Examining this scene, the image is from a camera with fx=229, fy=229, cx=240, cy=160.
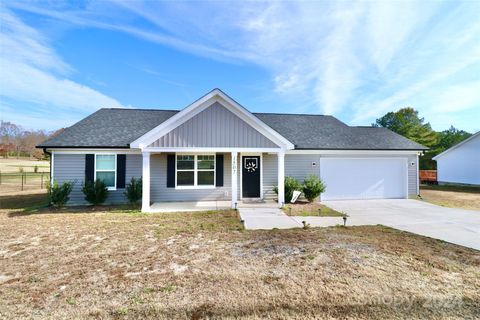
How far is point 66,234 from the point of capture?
6504 millimetres

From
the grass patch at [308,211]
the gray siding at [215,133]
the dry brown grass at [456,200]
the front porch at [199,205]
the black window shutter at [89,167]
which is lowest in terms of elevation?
the dry brown grass at [456,200]

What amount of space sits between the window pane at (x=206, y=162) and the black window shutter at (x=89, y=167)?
4.86 m

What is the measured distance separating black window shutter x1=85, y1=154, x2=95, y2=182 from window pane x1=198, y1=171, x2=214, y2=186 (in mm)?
4935

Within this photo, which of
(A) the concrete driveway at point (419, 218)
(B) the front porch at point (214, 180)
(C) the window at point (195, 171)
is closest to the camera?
(A) the concrete driveway at point (419, 218)

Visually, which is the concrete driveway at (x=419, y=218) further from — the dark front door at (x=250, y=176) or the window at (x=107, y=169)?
the window at (x=107, y=169)

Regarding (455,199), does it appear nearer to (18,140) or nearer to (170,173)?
(170,173)

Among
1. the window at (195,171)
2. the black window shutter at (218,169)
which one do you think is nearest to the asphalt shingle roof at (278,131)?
the window at (195,171)

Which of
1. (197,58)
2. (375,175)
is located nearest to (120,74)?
(197,58)

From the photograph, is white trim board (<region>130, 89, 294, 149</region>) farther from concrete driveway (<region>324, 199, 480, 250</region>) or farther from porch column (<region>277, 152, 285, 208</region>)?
concrete driveway (<region>324, 199, 480, 250</region>)

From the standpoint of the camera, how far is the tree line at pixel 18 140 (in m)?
55.3

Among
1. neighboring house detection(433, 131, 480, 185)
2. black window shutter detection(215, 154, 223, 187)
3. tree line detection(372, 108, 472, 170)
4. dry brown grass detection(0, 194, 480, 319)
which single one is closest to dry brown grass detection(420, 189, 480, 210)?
dry brown grass detection(0, 194, 480, 319)

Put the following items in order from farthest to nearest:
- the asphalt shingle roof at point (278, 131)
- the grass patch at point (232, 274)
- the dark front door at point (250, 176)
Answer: the dark front door at point (250, 176), the asphalt shingle roof at point (278, 131), the grass patch at point (232, 274)

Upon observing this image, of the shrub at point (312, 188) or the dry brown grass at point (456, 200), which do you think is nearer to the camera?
the shrub at point (312, 188)

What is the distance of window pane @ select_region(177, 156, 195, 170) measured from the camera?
11430 millimetres
